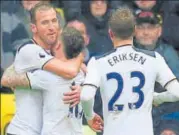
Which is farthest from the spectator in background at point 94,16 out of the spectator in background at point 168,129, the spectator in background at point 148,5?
the spectator in background at point 168,129

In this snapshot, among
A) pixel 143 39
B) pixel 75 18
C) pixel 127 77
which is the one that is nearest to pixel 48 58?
pixel 127 77

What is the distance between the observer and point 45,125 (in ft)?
23.9

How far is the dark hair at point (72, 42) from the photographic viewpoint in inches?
281

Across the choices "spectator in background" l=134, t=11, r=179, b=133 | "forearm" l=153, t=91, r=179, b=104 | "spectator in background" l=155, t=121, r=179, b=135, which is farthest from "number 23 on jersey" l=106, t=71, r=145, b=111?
"spectator in background" l=134, t=11, r=179, b=133

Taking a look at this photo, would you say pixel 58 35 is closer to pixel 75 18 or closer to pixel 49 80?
pixel 49 80

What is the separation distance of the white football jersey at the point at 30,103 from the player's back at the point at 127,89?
73 centimetres

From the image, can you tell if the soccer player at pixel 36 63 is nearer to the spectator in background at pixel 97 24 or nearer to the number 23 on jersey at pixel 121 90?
the number 23 on jersey at pixel 121 90

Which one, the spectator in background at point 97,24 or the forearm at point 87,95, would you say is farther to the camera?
the spectator in background at point 97,24

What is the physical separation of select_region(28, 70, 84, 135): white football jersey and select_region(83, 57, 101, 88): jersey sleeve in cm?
45

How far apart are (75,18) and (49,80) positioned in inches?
173

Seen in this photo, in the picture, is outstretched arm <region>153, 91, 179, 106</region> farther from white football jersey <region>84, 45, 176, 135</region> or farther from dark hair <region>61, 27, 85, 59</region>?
dark hair <region>61, 27, 85, 59</region>

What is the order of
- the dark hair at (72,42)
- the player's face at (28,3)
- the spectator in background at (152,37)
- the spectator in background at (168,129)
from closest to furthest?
the dark hair at (72,42) → the spectator in background at (168,129) → the spectator in background at (152,37) → the player's face at (28,3)

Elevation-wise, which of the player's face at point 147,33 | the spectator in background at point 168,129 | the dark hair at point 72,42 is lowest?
the spectator in background at point 168,129

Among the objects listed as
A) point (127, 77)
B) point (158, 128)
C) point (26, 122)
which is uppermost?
point (127, 77)
